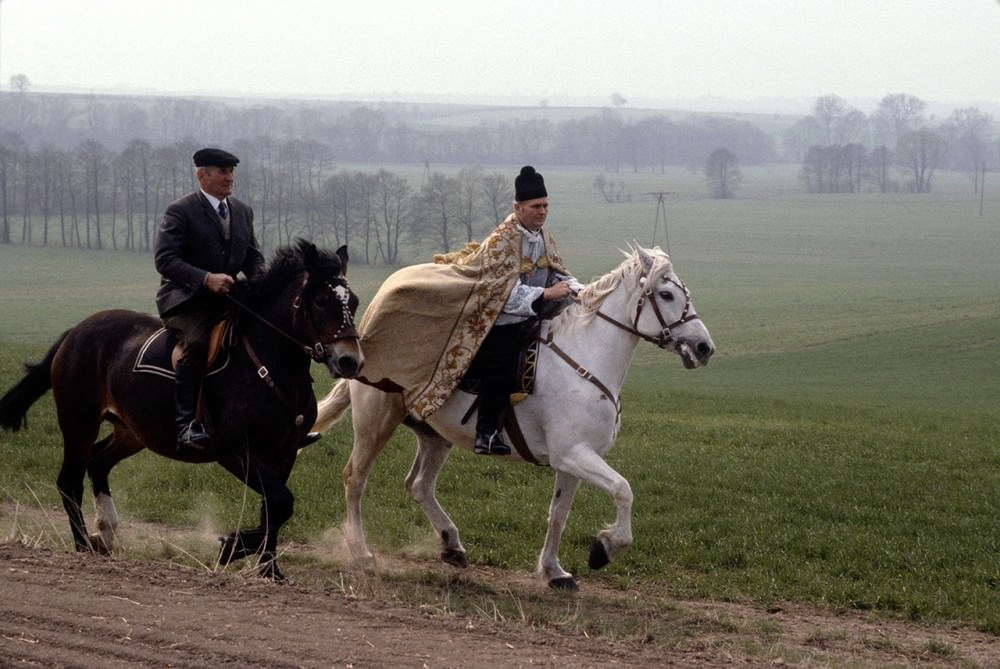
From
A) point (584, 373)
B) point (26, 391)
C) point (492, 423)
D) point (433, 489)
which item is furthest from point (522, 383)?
point (26, 391)

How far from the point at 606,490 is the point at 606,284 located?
1.62 m

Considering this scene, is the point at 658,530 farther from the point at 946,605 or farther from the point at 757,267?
the point at 757,267

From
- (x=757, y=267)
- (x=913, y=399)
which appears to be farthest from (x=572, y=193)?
(x=913, y=399)

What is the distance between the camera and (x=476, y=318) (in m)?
10.4

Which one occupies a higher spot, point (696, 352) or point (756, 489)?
point (696, 352)

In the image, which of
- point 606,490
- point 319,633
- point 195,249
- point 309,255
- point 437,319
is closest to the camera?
point 319,633

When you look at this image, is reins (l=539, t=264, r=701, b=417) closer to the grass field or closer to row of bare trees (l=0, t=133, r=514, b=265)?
the grass field

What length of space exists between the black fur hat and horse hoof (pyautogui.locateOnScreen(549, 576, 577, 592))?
2890 millimetres

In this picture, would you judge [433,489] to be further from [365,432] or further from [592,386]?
[592,386]

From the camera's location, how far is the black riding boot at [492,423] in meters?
10.2

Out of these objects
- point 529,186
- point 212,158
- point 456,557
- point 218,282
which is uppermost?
point 212,158

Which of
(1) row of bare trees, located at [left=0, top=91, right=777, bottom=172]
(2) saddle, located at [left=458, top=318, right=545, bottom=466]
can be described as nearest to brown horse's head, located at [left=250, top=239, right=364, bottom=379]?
(2) saddle, located at [left=458, top=318, right=545, bottom=466]

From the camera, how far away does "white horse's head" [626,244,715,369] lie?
9.83 m

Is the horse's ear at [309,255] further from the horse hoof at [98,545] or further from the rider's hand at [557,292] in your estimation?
the horse hoof at [98,545]
